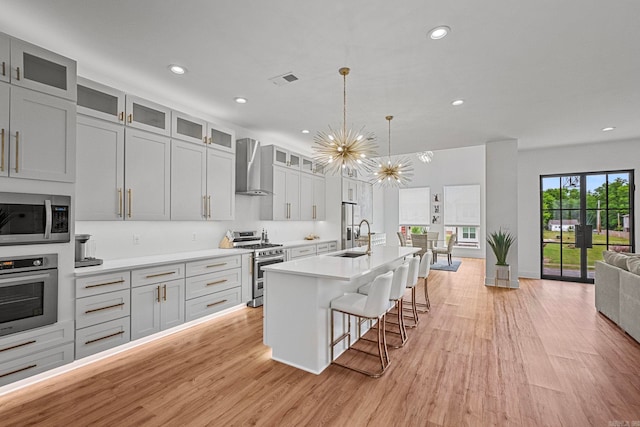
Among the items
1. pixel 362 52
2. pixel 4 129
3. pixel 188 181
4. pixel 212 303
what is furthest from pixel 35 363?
pixel 362 52

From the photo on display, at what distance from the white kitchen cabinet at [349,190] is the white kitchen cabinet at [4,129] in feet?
18.0

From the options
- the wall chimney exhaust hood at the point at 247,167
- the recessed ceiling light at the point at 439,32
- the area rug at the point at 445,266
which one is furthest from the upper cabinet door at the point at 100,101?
the area rug at the point at 445,266

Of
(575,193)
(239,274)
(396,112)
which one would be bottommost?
(239,274)

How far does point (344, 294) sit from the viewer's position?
2996mm

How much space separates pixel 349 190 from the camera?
7.44 m

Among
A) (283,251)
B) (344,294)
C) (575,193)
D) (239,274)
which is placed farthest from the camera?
(575,193)

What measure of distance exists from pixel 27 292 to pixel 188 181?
194cm

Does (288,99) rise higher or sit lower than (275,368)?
higher

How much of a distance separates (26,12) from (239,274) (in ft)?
10.7

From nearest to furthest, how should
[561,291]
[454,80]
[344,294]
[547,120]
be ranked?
1. [344,294]
2. [454,80]
3. [547,120]
4. [561,291]

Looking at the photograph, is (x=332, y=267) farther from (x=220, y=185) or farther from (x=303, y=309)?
(x=220, y=185)

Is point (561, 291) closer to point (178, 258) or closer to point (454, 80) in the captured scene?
point (454, 80)

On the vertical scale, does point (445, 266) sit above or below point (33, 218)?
below

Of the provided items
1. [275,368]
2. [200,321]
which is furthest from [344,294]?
[200,321]
